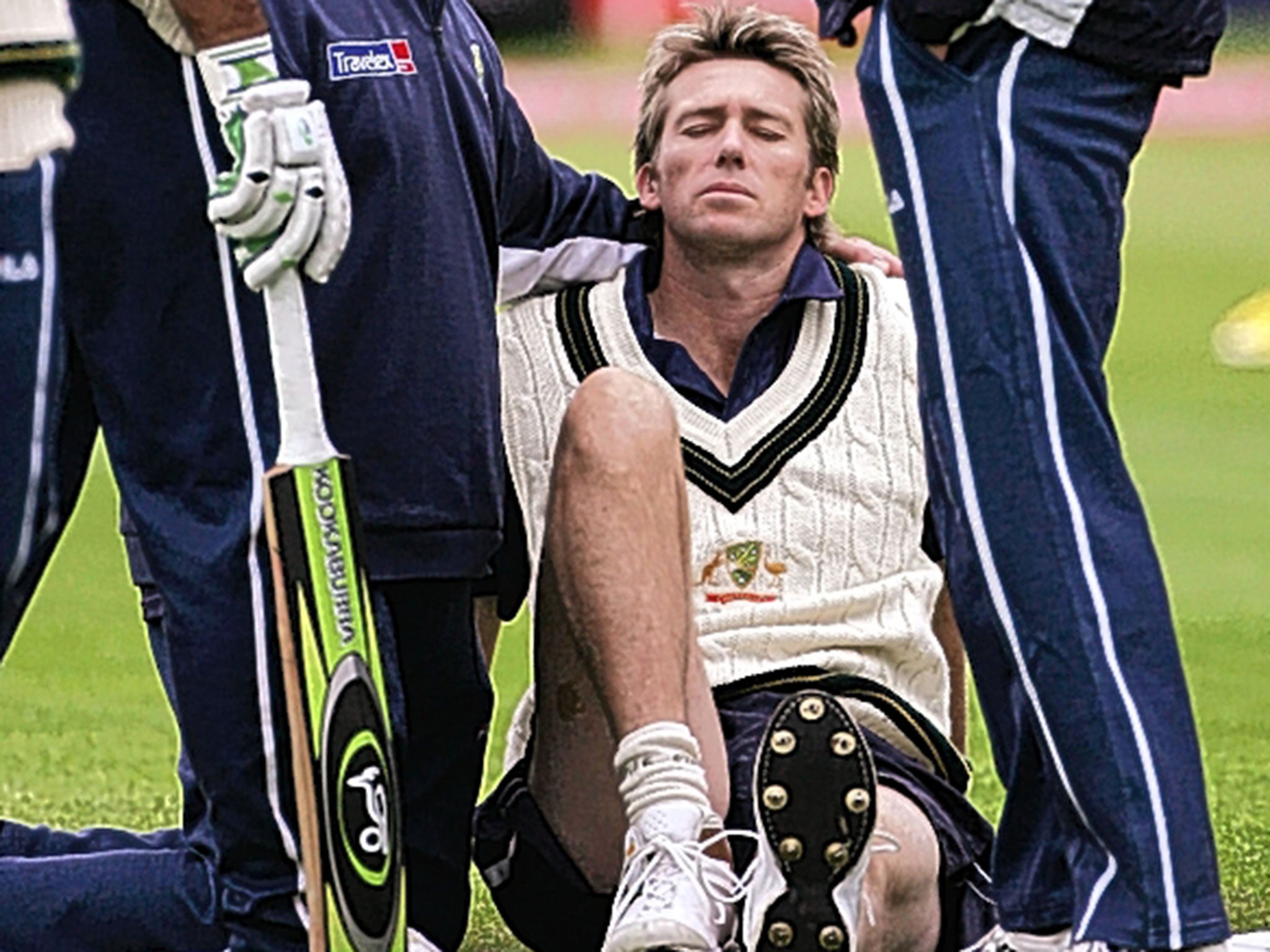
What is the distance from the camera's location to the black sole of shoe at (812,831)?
2689 mm

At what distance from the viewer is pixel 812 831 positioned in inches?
106

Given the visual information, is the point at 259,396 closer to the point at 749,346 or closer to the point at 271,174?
the point at 271,174

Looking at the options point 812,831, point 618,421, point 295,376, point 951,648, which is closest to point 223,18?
point 295,376

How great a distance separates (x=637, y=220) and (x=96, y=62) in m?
0.96

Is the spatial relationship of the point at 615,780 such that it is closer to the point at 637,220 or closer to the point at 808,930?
the point at 808,930

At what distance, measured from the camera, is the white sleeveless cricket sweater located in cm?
316

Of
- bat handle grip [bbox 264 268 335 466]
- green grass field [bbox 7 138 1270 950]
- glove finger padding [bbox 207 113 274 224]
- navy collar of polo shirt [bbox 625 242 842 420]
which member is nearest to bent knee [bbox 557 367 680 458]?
navy collar of polo shirt [bbox 625 242 842 420]

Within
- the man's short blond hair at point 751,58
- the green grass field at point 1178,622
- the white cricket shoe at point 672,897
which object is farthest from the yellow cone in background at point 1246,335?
the white cricket shoe at point 672,897

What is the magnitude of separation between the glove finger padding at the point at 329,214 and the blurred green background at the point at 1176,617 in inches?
32.3

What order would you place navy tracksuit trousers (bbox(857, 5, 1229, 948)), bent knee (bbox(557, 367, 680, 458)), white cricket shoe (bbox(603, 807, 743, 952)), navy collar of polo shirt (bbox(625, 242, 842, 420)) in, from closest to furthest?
navy tracksuit trousers (bbox(857, 5, 1229, 948)) < white cricket shoe (bbox(603, 807, 743, 952)) < bent knee (bbox(557, 367, 680, 458)) < navy collar of polo shirt (bbox(625, 242, 842, 420))

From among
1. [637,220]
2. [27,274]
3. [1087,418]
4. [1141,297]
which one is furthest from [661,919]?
[1141,297]

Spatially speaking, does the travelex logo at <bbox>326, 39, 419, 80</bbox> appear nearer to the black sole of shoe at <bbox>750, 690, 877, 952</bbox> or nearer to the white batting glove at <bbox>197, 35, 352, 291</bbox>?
the white batting glove at <bbox>197, 35, 352, 291</bbox>

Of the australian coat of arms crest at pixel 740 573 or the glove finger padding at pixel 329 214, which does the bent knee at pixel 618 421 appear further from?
the glove finger padding at pixel 329 214

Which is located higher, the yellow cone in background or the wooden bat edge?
the wooden bat edge
